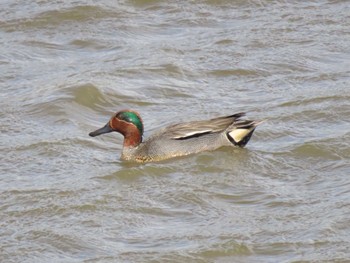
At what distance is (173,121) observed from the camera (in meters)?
13.2

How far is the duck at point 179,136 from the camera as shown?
1229 cm

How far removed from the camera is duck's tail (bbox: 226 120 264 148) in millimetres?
12273

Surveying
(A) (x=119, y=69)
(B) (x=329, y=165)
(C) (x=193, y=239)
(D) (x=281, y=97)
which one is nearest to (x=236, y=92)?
(D) (x=281, y=97)

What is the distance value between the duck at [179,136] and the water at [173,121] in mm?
129

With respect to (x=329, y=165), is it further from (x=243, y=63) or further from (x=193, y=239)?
(x=243, y=63)

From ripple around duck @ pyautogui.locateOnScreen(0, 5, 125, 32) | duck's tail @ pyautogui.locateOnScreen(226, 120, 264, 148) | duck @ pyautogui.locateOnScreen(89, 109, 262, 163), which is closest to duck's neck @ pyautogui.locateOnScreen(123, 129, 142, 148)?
duck @ pyautogui.locateOnScreen(89, 109, 262, 163)

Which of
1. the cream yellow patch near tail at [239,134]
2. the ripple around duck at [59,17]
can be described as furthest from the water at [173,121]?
the cream yellow patch near tail at [239,134]

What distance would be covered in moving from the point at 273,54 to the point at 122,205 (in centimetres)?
472

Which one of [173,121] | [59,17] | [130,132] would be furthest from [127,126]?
[59,17]

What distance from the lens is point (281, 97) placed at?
44.7 feet

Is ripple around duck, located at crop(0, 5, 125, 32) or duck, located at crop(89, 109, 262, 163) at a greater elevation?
duck, located at crop(89, 109, 262, 163)

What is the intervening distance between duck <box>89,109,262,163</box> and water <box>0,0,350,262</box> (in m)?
0.13

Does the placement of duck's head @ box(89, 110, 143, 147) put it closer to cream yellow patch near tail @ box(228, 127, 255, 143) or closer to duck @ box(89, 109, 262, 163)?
duck @ box(89, 109, 262, 163)

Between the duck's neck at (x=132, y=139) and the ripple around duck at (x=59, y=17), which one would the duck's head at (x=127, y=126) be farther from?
the ripple around duck at (x=59, y=17)
